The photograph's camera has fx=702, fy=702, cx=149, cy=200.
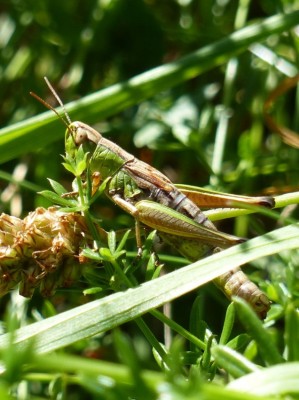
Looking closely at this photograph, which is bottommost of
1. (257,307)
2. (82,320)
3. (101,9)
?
(257,307)

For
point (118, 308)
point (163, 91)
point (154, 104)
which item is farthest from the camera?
point (154, 104)

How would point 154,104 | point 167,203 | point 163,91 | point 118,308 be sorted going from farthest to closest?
1. point 154,104
2. point 163,91
3. point 167,203
4. point 118,308

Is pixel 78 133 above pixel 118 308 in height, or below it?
above

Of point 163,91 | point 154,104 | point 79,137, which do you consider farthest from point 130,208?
point 154,104

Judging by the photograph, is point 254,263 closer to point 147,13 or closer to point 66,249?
point 66,249

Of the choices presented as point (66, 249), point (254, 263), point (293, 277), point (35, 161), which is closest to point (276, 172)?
point (254, 263)

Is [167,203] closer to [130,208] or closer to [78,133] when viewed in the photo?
[130,208]

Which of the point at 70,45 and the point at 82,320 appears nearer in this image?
the point at 82,320

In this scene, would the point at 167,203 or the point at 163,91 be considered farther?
the point at 163,91
